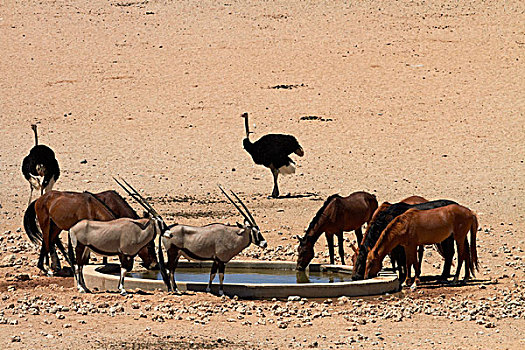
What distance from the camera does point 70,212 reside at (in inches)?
496

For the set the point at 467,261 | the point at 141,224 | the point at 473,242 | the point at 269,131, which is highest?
the point at 269,131

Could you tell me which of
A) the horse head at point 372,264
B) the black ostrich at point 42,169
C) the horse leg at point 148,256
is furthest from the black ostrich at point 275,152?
the horse head at point 372,264

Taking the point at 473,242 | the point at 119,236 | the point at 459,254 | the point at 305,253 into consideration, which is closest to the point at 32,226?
the point at 119,236

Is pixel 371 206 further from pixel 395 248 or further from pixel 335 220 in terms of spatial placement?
pixel 395 248

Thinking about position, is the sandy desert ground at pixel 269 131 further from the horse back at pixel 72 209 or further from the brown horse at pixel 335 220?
the brown horse at pixel 335 220

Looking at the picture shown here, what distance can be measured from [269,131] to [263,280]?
16.1 m

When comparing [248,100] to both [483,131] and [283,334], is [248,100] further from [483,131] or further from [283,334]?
[283,334]

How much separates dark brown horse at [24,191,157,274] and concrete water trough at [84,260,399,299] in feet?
1.85

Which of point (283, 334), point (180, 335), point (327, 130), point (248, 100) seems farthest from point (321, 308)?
point (248, 100)

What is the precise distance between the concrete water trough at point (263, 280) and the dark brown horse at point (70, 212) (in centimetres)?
56

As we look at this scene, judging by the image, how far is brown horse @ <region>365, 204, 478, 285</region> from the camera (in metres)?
11.9

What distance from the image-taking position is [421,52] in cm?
3722

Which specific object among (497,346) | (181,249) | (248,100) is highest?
(248,100)

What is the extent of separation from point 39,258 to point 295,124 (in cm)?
1654
